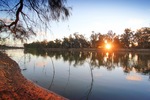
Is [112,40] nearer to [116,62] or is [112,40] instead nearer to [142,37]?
[142,37]

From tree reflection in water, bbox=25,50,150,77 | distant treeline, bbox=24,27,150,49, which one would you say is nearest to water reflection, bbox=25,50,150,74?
tree reflection in water, bbox=25,50,150,77

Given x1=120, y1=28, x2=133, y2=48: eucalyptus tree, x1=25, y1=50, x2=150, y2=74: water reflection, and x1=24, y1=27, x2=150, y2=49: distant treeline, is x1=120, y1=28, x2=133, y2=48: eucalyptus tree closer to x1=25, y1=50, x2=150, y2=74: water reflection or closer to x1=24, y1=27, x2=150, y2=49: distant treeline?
x1=24, y1=27, x2=150, y2=49: distant treeline

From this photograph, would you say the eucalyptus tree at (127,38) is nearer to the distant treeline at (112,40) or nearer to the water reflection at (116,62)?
the distant treeline at (112,40)

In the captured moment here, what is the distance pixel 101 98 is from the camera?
1131 cm

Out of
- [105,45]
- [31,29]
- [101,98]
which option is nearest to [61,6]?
[31,29]

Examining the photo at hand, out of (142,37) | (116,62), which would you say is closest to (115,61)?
(116,62)

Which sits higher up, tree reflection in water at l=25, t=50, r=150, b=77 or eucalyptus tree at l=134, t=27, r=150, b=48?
eucalyptus tree at l=134, t=27, r=150, b=48

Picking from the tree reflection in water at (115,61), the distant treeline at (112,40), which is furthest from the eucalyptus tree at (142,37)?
the tree reflection in water at (115,61)

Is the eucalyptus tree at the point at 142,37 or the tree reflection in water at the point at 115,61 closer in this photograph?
the tree reflection in water at the point at 115,61

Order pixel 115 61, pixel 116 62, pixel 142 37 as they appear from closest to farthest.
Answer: pixel 116 62
pixel 115 61
pixel 142 37

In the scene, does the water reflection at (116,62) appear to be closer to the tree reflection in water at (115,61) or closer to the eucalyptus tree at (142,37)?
the tree reflection in water at (115,61)

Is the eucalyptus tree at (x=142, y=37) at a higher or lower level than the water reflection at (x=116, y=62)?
higher

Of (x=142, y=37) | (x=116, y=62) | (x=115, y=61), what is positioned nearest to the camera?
(x=116, y=62)

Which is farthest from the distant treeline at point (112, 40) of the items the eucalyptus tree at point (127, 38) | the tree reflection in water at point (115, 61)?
the tree reflection in water at point (115, 61)
